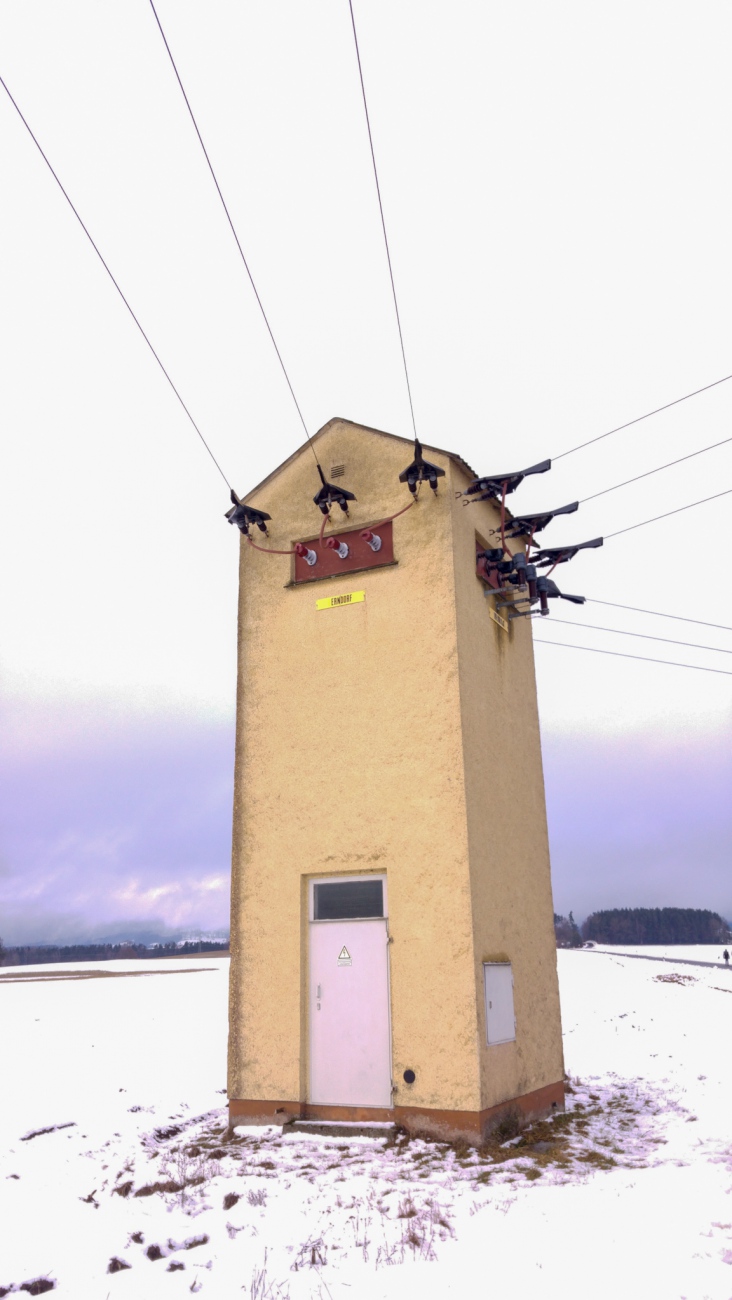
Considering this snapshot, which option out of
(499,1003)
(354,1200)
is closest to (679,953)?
(499,1003)

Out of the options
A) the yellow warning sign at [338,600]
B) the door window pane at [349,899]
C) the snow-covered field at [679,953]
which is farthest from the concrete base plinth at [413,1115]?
the snow-covered field at [679,953]

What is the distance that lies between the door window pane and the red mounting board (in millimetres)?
3881

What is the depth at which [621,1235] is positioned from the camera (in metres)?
5.49

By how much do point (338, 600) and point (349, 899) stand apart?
370 cm

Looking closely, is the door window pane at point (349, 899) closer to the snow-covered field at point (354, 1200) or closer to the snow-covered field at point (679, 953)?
the snow-covered field at point (354, 1200)

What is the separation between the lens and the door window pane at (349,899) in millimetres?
9836

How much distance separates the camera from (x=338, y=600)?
10977mm

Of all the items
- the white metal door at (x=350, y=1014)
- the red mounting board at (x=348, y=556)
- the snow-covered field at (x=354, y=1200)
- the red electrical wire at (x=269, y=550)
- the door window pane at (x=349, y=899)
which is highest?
the red electrical wire at (x=269, y=550)

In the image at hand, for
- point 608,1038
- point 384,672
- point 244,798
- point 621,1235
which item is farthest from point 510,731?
point 608,1038

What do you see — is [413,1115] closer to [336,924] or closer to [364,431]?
[336,924]

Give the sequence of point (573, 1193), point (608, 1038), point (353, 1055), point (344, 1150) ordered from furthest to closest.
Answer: point (608, 1038)
point (353, 1055)
point (344, 1150)
point (573, 1193)

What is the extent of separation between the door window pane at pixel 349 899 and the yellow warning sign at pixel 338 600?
11.3ft

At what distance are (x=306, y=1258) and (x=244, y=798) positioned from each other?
5903mm

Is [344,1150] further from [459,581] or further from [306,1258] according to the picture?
[459,581]
